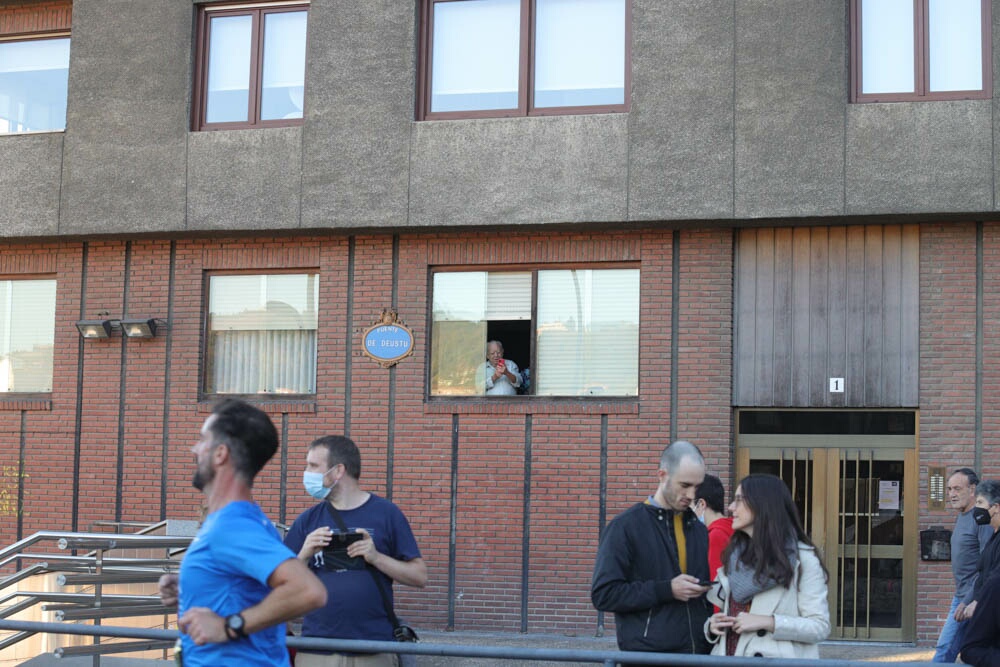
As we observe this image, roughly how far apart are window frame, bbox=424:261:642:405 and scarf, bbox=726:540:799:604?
25.3ft

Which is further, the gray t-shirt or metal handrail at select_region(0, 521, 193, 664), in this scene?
metal handrail at select_region(0, 521, 193, 664)

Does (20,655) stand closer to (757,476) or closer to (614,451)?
(614,451)

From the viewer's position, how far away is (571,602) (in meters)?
13.1

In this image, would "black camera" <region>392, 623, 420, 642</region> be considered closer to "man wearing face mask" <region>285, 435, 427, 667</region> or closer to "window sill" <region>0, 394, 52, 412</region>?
"man wearing face mask" <region>285, 435, 427, 667</region>

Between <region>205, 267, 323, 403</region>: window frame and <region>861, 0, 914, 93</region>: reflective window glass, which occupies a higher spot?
<region>861, 0, 914, 93</region>: reflective window glass

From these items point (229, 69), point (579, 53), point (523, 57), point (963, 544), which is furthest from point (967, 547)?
point (229, 69)

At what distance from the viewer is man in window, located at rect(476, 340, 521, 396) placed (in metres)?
13.8

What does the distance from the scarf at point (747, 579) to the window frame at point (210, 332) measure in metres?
9.03

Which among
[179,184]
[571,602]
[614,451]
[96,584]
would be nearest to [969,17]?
[614,451]

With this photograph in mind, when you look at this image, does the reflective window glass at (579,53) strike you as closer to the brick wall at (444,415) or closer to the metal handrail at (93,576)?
the brick wall at (444,415)

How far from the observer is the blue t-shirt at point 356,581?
6.22 m

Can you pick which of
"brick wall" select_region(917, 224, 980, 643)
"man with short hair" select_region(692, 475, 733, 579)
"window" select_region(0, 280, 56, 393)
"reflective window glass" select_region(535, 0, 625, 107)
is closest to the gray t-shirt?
"man with short hair" select_region(692, 475, 733, 579)

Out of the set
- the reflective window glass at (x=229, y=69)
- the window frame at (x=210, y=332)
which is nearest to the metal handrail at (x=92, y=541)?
the window frame at (x=210, y=332)

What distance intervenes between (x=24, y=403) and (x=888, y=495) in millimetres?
9921
